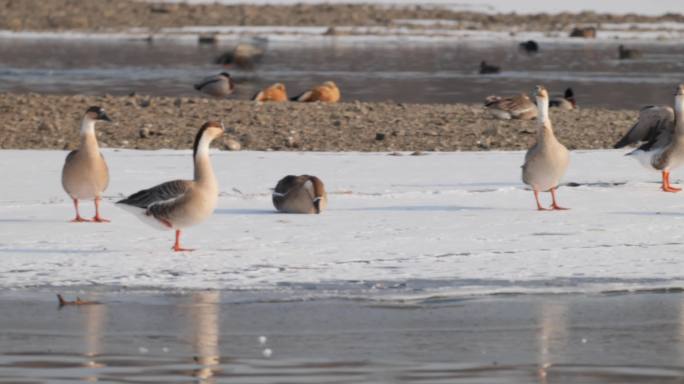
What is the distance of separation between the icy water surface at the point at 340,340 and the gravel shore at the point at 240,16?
44657 mm

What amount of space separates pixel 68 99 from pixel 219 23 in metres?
34.3

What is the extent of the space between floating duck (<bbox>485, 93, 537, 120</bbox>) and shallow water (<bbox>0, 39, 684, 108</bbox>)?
4721 mm

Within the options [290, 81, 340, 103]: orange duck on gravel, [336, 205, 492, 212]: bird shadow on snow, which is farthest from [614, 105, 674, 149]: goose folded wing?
[290, 81, 340, 103]: orange duck on gravel

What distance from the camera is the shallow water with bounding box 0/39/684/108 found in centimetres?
2738

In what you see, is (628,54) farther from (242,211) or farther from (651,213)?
(242,211)

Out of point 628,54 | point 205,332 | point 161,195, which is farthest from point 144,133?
point 628,54

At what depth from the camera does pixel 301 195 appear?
11680 mm

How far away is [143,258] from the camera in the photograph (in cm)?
989

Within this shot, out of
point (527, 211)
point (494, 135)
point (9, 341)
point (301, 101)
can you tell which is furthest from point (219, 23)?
point (9, 341)

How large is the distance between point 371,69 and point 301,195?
22675 mm

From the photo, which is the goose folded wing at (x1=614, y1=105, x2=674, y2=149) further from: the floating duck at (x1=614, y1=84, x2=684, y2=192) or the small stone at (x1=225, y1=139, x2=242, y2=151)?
the small stone at (x1=225, y1=139, x2=242, y2=151)

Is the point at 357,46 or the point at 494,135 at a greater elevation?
the point at 357,46

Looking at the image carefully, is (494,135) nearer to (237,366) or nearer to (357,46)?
(237,366)

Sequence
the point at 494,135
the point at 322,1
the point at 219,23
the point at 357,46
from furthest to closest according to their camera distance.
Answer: the point at 322,1
the point at 219,23
the point at 357,46
the point at 494,135
